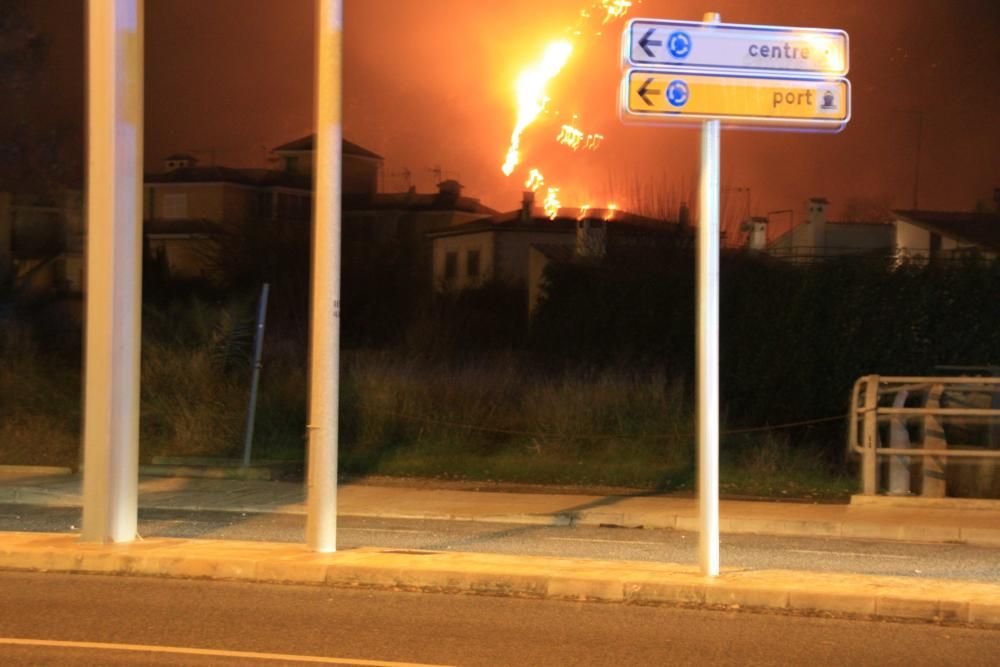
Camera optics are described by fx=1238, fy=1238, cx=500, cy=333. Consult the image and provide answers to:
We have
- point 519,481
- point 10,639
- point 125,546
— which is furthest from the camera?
point 519,481

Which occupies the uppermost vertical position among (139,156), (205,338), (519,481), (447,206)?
(447,206)

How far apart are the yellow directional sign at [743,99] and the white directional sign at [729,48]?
3.0 inches

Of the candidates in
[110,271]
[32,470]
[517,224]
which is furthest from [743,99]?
[517,224]

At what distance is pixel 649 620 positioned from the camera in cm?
792

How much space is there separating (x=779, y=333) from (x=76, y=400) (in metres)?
14.2

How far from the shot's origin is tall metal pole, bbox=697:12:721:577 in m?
8.57

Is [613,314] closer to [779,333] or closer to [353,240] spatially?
[779,333]

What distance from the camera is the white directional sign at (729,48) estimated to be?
27.8 ft

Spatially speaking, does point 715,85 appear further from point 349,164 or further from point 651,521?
point 349,164

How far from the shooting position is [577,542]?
12.1m

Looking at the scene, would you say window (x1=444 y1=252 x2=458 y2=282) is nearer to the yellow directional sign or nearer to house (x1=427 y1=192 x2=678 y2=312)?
house (x1=427 y1=192 x2=678 y2=312)

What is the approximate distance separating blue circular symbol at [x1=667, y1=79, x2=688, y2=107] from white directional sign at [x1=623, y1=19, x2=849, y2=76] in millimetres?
112

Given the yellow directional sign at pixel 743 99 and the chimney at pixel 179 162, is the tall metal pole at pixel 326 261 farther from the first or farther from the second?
the chimney at pixel 179 162

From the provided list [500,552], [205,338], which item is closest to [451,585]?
[500,552]
